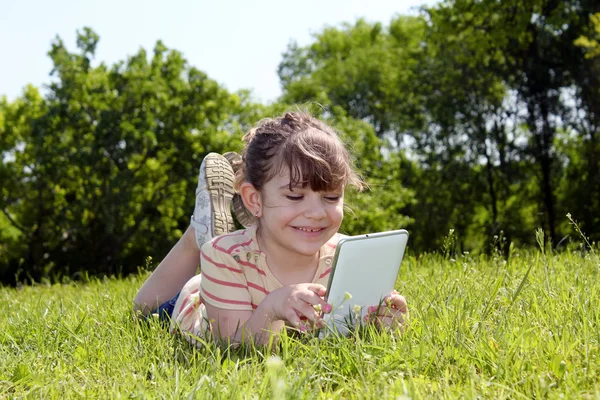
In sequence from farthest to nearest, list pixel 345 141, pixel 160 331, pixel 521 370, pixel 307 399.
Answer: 1. pixel 345 141
2. pixel 160 331
3. pixel 521 370
4. pixel 307 399

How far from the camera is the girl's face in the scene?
3.03m

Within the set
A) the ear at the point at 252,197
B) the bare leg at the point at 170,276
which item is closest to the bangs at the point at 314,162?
the ear at the point at 252,197

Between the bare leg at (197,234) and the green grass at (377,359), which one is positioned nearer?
the green grass at (377,359)

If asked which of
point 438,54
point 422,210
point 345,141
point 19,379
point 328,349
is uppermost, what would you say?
point 438,54

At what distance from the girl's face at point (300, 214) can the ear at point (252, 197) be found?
13cm

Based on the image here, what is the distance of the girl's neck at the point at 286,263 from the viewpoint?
10.7ft

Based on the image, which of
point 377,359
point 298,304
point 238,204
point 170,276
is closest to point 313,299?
point 298,304

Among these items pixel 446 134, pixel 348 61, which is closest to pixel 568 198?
pixel 446 134

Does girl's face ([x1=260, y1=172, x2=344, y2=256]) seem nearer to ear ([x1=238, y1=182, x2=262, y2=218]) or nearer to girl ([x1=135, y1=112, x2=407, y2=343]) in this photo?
girl ([x1=135, y1=112, x2=407, y2=343])

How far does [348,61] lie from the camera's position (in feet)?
110

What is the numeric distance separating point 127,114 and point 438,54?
15281 mm

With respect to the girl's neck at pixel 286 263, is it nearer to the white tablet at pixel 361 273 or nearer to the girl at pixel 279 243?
the girl at pixel 279 243

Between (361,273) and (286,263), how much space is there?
60 centimetres

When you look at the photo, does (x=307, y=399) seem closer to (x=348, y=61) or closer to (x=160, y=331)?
(x=160, y=331)
